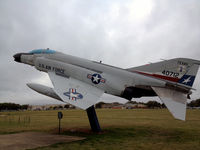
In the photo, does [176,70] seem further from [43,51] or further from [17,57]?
[17,57]

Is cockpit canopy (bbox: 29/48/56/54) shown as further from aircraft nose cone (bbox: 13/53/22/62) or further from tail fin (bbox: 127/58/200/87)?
tail fin (bbox: 127/58/200/87)

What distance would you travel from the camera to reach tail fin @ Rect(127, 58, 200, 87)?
11055 mm

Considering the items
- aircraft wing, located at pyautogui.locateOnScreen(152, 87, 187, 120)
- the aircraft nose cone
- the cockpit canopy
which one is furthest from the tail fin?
the aircraft nose cone

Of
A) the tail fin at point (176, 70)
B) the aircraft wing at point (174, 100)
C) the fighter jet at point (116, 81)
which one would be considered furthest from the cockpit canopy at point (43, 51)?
the aircraft wing at point (174, 100)

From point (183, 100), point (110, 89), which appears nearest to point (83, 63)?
point (110, 89)

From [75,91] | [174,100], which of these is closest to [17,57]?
[75,91]

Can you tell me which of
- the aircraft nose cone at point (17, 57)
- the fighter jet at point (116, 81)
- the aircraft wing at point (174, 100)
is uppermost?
the aircraft nose cone at point (17, 57)

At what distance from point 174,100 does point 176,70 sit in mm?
2098

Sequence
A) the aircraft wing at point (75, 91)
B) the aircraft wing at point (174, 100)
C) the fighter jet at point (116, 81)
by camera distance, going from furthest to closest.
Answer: the fighter jet at point (116, 81) → the aircraft wing at point (75, 91) → the aircraft wing at point (174, 100)

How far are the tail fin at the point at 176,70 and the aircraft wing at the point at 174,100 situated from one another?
923 mm

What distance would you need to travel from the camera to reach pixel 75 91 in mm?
11188

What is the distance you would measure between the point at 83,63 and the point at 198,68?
770cm

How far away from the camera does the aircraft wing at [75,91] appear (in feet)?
33.7

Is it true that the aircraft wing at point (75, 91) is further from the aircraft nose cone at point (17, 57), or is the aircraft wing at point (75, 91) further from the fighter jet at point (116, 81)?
the aircraft nose cone at point (17, 57)
